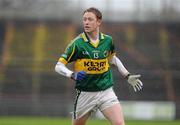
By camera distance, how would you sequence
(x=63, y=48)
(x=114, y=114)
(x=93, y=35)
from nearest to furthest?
(x=114, y=114)
(x=93, y=35)
(x=63, y=48)

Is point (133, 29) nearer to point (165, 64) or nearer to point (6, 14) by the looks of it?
point (165, 64)

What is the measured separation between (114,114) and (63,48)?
25.9m

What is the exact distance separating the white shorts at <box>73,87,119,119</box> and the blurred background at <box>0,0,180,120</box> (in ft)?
57.2

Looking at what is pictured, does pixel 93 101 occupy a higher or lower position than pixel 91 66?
lower

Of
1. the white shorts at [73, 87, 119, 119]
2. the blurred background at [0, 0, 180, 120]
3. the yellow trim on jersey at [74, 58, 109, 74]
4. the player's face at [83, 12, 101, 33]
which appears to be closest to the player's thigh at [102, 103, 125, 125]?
the white shorts at [73, 87, 119, 119]

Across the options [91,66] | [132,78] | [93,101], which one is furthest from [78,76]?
[132,78]

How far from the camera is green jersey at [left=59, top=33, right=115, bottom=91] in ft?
23.1

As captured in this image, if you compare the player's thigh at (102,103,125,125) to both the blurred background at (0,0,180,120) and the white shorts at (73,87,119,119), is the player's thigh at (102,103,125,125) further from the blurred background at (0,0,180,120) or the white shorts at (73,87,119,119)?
the blurred background at (0,0,180,120)

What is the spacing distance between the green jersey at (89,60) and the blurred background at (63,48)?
1757cm

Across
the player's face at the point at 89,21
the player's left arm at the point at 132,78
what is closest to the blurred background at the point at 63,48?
the player's left arm at the point at 132,78

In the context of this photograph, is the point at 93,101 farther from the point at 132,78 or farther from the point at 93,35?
the point at 93,35

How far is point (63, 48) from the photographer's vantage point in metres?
32.8

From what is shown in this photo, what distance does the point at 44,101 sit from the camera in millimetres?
26000

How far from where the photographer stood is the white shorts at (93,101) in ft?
23.4
